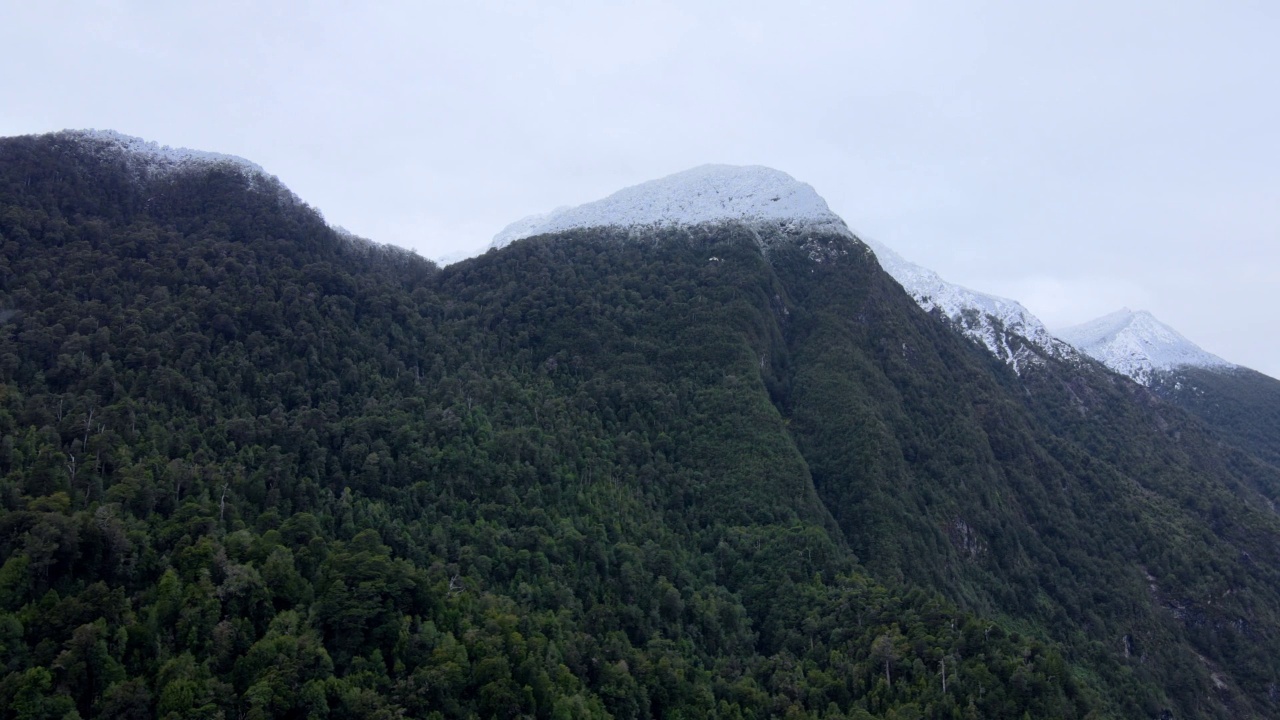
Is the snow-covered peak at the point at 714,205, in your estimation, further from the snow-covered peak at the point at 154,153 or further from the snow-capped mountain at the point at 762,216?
the snow-covered peak at the point at 154,153

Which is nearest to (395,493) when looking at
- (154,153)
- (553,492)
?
(553,492)

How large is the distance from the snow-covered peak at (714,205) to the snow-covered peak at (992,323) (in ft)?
82.6

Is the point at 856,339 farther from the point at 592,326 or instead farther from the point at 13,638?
the point at 13,638

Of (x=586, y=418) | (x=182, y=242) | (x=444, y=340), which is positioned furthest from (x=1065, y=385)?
(x=182, y=242)

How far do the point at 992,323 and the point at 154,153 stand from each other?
167 metres

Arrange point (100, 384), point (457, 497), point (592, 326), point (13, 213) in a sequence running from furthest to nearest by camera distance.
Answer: point (592, 326) → point (13, 213) → point (457, 497) → point (100, 384)

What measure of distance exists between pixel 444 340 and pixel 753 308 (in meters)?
49.9

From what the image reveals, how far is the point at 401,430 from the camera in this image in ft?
322

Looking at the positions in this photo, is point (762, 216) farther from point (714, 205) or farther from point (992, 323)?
point (992, 323)

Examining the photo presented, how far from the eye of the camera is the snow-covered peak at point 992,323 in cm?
17725

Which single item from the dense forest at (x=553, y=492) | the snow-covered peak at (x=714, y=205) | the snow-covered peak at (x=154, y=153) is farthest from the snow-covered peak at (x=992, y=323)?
the snow-covered peak at (x=154, y=153)

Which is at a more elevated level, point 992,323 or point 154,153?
point 154,153

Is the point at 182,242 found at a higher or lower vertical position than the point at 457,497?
higher

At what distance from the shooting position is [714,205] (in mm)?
175375
